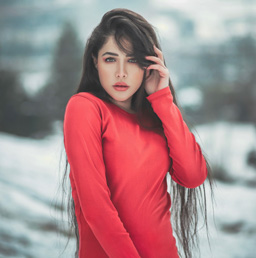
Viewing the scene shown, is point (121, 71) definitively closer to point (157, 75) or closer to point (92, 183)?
point (157, 75)

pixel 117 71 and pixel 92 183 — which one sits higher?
pixel 117 71

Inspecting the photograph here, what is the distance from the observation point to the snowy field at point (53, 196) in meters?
3.30

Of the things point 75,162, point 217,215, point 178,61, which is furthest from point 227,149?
point 75,162

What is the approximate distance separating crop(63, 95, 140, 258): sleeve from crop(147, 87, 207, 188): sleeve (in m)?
0.26

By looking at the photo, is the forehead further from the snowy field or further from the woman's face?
the snowy field

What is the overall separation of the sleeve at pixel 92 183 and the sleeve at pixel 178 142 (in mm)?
263

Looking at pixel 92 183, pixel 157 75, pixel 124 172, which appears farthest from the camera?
pixel 157 75

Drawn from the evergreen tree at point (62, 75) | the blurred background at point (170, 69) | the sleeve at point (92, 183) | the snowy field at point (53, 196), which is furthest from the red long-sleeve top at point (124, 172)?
the evergreen tree at point (62, 75)

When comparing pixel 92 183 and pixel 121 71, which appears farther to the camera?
pixel 121 71

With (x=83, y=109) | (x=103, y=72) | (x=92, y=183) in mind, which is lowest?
(x=92, y=183)

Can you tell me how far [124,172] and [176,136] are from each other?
22cm

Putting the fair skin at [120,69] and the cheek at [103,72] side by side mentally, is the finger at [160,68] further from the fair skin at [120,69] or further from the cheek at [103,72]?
the cheek at [103,72]

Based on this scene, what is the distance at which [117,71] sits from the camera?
114 cm

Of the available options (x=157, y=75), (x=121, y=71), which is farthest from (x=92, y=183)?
(x=157, y=75)
